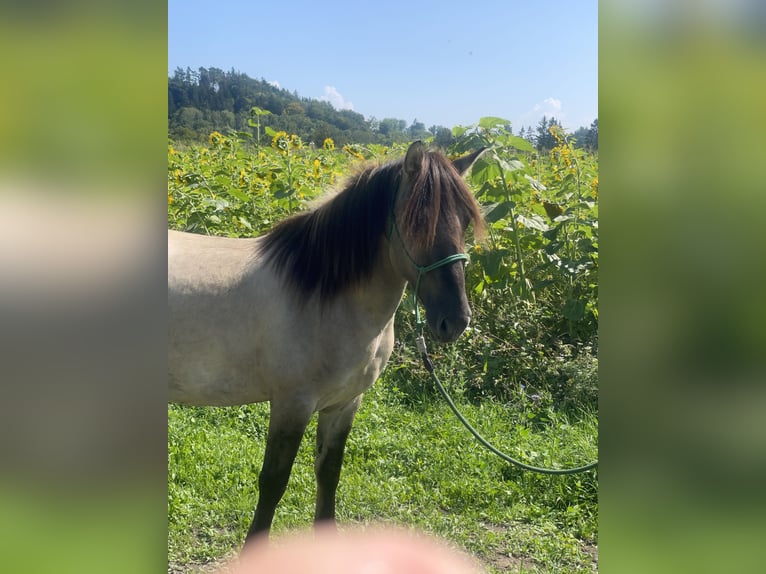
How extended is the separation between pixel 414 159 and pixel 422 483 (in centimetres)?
206

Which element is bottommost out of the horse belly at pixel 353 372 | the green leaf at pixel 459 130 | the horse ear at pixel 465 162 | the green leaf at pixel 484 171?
the horse belly at pixel 353 372

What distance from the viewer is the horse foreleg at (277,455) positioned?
95.1 inches

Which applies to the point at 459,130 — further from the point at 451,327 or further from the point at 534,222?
the point at 451,327

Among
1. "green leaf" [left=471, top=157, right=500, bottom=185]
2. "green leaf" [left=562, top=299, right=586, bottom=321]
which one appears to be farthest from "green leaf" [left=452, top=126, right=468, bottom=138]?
"green leaf" [left=562, top=299, right=586, bottom=321]

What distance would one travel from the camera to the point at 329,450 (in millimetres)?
2783

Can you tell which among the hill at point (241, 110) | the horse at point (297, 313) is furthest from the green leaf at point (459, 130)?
the hill at point (241, 110)

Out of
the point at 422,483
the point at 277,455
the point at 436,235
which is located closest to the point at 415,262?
the point at 436,235

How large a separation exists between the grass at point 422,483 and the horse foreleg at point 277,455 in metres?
0.53

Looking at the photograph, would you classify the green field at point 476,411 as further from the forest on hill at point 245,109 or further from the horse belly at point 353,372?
the forest on hill at point 245,109
